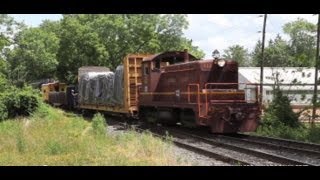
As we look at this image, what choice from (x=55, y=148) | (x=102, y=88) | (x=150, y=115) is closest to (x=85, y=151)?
(x=55, y=148)

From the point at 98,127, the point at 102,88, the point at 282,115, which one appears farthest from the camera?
the point at 102,88

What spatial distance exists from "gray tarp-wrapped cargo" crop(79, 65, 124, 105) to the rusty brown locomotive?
374cm

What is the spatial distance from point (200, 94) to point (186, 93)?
113 centimetres

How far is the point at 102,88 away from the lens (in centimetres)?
2950

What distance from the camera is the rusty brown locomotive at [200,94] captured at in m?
17.7

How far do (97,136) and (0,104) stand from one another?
915 cm

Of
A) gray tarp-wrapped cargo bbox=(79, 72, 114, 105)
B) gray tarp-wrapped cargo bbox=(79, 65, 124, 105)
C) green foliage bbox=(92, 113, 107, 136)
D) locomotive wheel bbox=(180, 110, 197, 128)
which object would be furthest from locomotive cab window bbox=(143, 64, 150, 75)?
green foliage bbox=(92, 113, 107, 136)

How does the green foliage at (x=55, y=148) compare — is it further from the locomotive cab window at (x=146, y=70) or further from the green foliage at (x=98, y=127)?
the locomotive cab window at (x=146, y=70)

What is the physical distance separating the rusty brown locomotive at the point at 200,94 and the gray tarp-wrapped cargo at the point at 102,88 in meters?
3.74

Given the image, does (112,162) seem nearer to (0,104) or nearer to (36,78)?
(0,104)

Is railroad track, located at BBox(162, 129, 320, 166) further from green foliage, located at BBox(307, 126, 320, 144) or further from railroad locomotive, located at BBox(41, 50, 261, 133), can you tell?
green foliage, located at BBox(307, 126, 320, 144)

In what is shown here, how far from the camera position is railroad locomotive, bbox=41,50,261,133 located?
1778 cm
